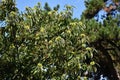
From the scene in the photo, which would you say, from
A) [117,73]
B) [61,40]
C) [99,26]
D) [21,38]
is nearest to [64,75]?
[61,40]

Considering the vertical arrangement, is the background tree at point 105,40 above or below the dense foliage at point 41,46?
above

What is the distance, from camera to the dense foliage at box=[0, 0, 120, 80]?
7.84m

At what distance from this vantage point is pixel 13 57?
8008 millimetres

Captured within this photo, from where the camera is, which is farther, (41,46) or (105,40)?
(105,40)

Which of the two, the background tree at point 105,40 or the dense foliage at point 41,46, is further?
the background tree at point 105,40

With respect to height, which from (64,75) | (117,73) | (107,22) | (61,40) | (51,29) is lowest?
(64,75)

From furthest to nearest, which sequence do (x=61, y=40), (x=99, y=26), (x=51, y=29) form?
(x=99, y=26) < (x=51, y=29) < (x=61, y=40)

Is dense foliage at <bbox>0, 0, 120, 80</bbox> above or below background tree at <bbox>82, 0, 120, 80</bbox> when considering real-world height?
below

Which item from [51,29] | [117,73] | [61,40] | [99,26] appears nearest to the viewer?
[61,40]

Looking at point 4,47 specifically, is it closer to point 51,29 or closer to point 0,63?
point 0,63

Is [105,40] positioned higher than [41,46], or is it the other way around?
[105,40]

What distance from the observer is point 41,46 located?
26.7ft

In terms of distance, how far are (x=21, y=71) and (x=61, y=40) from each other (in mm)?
1130

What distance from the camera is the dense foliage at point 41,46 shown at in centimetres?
784
